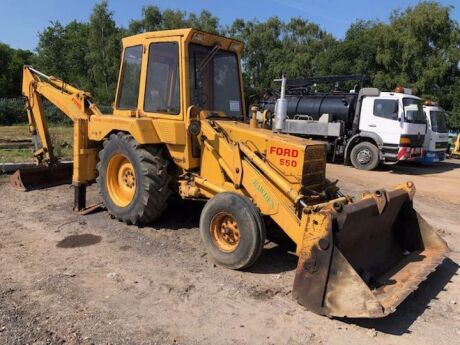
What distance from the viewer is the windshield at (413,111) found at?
1399 cm

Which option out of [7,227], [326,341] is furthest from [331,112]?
[326,341]

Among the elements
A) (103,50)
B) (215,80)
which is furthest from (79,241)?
(103,50)

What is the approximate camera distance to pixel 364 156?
578 inches

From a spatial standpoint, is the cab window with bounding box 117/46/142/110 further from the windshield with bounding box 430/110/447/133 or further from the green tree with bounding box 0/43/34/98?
the green tree with bounding box 0/43/34/98

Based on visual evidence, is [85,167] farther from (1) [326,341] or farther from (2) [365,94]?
(2) [365,94]

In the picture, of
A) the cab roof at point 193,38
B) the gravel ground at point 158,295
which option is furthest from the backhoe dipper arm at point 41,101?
the gravel ground at point 158,295

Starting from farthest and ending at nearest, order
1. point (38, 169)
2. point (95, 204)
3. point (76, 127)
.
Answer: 1. point (38, 169)
2. point (95, 204)
3. point (76, 127)

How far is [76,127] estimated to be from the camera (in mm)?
6867

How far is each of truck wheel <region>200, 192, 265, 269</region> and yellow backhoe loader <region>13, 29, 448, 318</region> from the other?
0.01 m

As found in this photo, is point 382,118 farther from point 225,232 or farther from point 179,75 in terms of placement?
point 225,232

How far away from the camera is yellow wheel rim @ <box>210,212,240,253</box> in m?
4.94


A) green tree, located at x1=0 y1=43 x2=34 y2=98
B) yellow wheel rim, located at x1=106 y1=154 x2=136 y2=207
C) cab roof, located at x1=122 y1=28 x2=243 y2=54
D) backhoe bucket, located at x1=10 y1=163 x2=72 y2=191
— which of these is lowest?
backhoe bucket, located at x1=10 y1=163 x2=72 y2=191

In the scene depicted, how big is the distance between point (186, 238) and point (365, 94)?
10491mm

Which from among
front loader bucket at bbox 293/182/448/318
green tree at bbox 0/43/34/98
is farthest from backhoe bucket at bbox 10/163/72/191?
green tree at bbox 0/43/34/98
